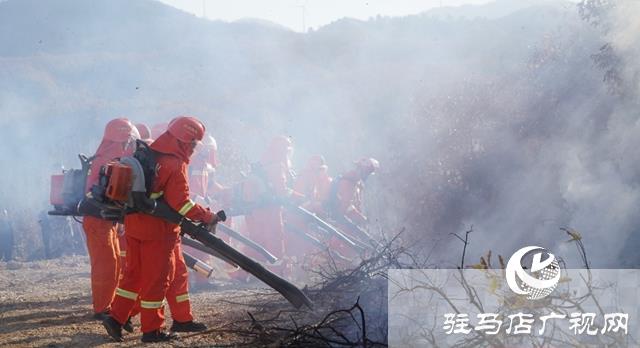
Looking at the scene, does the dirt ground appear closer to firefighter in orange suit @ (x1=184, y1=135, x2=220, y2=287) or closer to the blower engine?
firefighter in orange suit @ (x1=184, y1=135, x2=220, y2=287)

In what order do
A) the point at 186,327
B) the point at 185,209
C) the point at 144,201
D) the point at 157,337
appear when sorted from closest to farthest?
the point at 144,201 < the point at 185,209 < the point at 157,337 < the point at 186,327

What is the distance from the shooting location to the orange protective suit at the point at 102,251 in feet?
19.7

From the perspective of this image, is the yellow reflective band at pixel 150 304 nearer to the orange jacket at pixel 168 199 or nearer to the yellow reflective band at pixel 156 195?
the orange jacket at pixel 168 199

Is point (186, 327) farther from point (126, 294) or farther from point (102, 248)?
point (102, 248)

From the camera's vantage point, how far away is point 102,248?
600cm

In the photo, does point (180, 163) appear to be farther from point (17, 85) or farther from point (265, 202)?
point (17, 85)

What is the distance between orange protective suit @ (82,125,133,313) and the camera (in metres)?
5.99

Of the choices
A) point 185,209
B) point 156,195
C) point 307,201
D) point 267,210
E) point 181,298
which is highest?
point 307,201

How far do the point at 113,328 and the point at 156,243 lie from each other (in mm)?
693

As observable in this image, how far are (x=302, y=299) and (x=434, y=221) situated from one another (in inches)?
243

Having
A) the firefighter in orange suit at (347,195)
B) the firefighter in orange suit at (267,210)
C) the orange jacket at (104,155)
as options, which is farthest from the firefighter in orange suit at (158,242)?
the firefighter in orange suit at (347,195)

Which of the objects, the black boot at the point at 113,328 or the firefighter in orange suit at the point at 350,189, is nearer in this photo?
the black boot at the point at 113,328

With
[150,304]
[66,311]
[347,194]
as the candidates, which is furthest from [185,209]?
[347,194]

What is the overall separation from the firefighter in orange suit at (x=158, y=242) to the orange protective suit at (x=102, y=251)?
2.60ft
